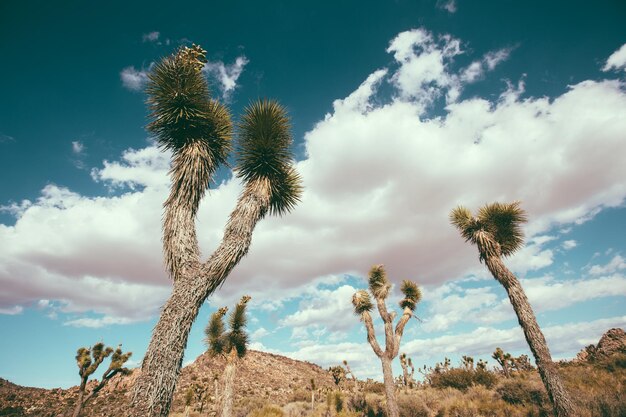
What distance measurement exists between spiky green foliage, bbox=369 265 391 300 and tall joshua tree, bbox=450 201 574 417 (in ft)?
15.2

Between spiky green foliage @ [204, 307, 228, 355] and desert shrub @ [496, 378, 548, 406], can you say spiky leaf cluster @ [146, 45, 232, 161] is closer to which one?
spiky green foliage @ [204, 307, 228, 355]

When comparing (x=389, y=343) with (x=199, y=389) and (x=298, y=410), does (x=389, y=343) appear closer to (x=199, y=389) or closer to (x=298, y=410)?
(x=298, y=410)

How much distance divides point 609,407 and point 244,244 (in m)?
12.8

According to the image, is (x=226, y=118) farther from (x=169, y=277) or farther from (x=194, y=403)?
(x=194, y=403)

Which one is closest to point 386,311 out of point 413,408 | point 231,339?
point 413,408

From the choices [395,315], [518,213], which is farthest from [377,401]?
[518,213]

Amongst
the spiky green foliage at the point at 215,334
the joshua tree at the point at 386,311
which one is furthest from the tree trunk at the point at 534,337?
the spiky green foliage at the point at 215,334

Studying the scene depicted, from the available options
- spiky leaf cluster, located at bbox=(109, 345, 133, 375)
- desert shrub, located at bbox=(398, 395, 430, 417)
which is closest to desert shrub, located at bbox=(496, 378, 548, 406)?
desert shrub, located at bbox=(398, 395, 430, 417)

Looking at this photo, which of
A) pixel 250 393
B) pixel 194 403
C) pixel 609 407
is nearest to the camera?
pixel 609 407

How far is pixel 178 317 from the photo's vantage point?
5672 millimetres

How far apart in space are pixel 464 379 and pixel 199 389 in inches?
806

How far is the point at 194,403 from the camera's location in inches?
1079

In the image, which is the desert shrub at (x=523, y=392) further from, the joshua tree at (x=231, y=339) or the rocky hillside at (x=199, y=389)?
the rocky hillside at (x=199, y=389)

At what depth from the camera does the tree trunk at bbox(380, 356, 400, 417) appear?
13.6 m
